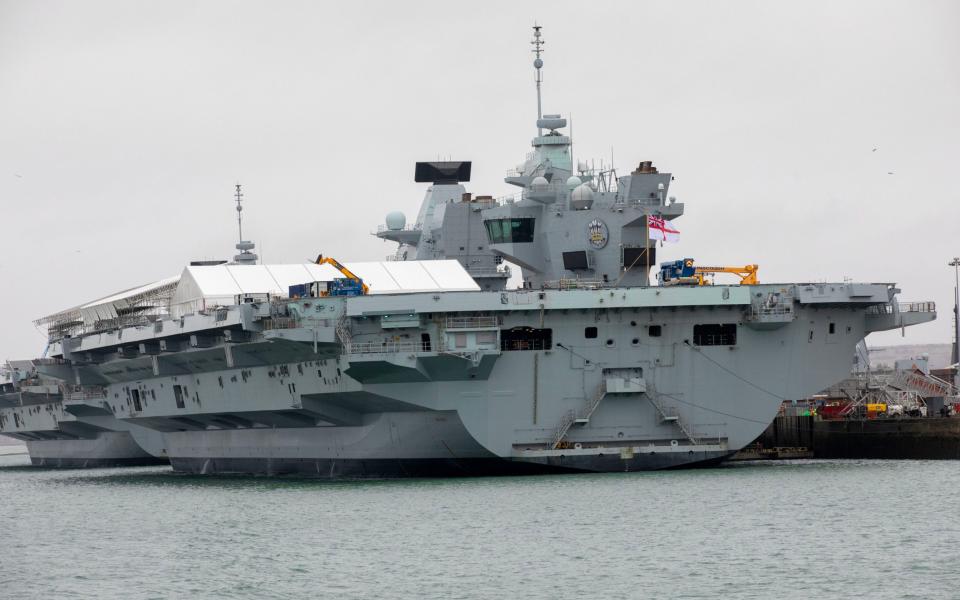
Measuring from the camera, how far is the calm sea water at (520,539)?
75.8 ft

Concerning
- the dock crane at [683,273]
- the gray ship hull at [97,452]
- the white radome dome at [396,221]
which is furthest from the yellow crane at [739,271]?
the gray ship hull at [97,452]

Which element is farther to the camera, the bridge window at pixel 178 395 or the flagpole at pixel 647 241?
the bridge window at pixel 178 395

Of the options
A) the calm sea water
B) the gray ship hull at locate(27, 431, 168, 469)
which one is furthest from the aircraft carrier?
the gray ship hull at locate(27, 431, 168, 469)

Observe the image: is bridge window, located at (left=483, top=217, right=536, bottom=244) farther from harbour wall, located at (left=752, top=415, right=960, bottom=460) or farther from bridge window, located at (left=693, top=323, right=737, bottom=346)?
harbour wall, located at (left=752, top=415, right=960, bottom=460)

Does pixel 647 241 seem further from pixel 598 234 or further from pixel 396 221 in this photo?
pixel 396 221

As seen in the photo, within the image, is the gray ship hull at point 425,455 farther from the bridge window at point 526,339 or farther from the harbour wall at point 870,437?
the harbour wall at point 870,437

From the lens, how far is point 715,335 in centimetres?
3806

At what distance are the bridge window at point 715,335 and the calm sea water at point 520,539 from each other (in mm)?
3100

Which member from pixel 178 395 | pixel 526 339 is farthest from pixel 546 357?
pixel 178 395

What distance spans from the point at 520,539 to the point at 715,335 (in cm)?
1251

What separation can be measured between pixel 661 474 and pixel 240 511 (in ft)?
32.9

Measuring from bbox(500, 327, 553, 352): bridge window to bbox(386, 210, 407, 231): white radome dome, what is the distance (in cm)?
1669

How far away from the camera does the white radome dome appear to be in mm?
53669

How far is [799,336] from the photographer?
38.6 metres
